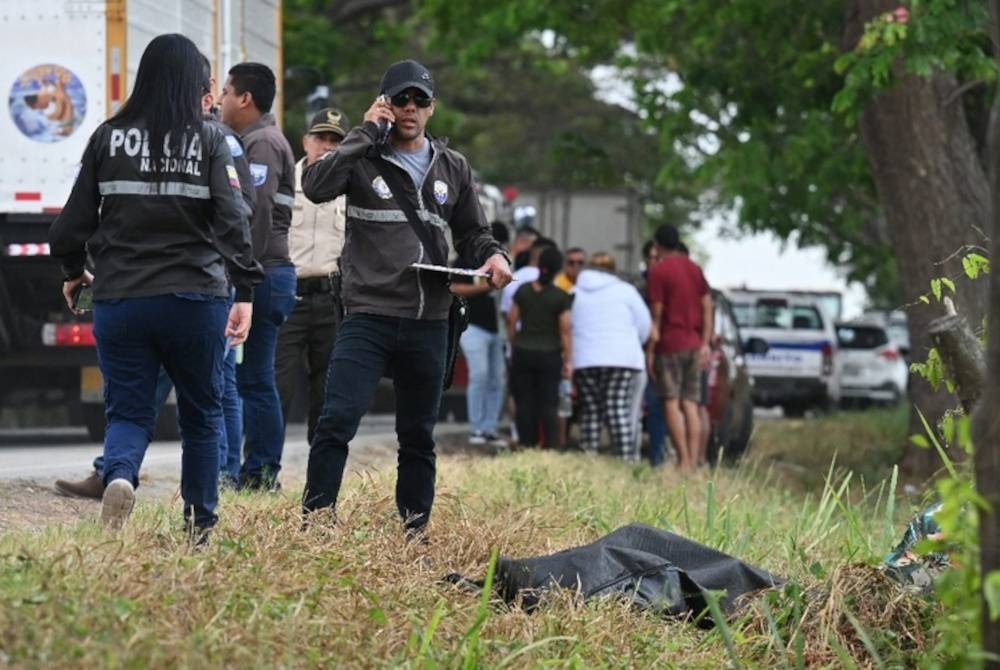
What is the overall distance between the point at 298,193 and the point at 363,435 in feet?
23.3

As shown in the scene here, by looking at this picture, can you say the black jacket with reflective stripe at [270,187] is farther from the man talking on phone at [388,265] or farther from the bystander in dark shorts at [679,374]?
the bystander in dark shorts at [679,374]

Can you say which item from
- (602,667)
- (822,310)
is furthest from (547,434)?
(822,310)

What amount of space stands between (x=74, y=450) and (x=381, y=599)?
898 cm

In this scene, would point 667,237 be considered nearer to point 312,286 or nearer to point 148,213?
point 312,286

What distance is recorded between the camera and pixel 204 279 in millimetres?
7055

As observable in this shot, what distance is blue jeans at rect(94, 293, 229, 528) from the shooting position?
23.0 feet

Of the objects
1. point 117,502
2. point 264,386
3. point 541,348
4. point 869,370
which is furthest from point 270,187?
point 869,370

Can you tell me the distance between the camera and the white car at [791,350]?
3369 centimetres

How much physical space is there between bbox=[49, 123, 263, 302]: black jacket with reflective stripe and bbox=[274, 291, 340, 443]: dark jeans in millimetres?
3869

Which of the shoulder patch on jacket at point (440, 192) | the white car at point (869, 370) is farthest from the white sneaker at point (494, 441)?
the white car at point (869, 370)

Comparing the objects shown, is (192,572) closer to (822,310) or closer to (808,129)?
(808,129)

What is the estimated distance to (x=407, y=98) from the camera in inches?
303

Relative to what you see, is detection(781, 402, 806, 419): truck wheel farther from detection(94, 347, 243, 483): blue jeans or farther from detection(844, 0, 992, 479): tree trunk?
detection(94, 347, 243, 483): blue jeans

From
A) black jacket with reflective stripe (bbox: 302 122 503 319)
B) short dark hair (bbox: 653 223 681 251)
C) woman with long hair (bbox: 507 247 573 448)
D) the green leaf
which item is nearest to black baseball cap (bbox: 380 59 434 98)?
black jacket with reflective stripe (bbox: 302 122 503 319)
